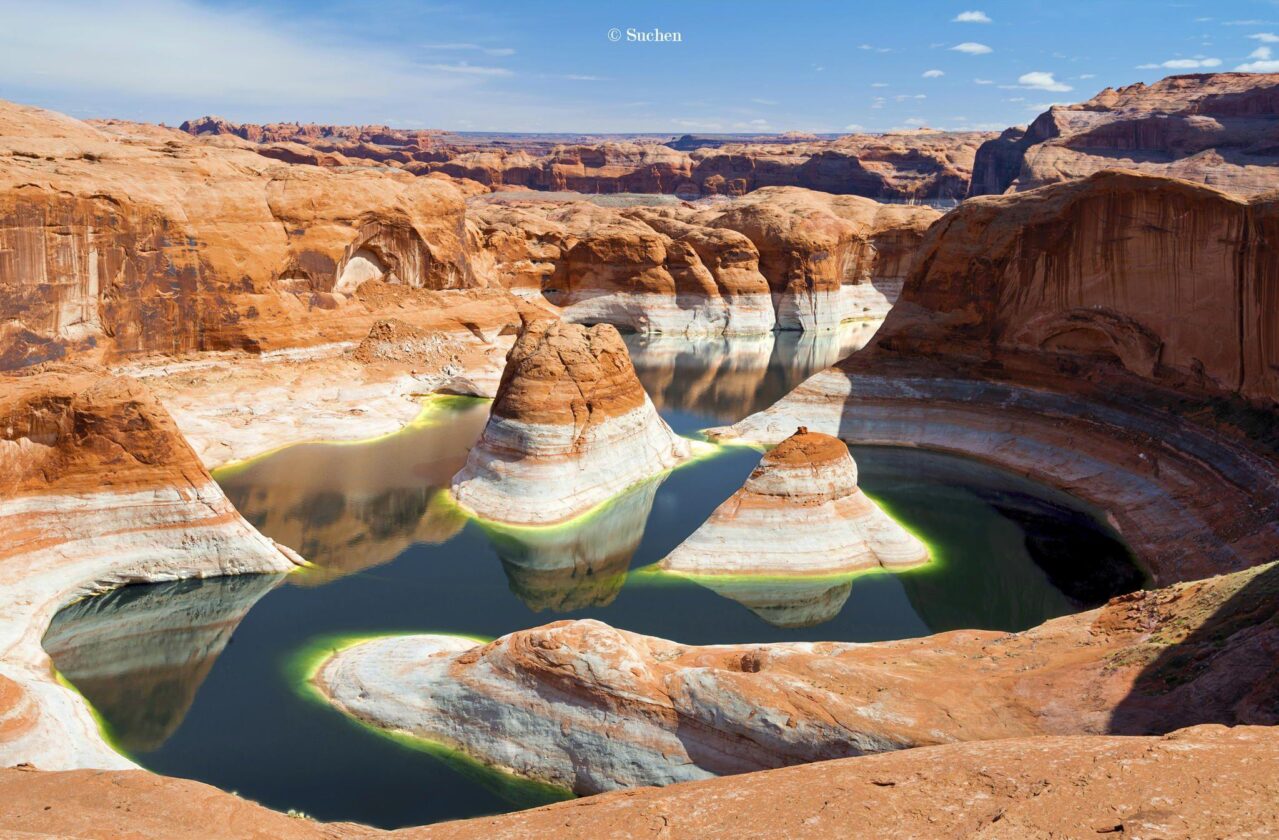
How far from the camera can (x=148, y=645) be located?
17031 millimetres

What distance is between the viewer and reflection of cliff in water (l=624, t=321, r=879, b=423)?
38219mm

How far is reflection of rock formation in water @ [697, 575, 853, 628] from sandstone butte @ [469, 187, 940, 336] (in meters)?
33.6

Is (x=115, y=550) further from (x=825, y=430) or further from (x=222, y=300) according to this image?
(x=825, y=430)

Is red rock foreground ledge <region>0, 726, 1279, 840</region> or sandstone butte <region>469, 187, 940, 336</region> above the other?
sandstone butte <region>469, 187, 940, 336</region>

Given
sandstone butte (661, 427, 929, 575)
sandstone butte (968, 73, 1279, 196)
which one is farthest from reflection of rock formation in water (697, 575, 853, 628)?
sandstone butte (968, 73, 1279, 196)

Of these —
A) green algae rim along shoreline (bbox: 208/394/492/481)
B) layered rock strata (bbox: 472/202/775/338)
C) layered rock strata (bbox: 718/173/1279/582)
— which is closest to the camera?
layered rock strata (bbox: 718/173/1279/582)

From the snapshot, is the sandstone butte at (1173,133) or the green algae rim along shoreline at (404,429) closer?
the green algae rim along shoreline at (404,429)

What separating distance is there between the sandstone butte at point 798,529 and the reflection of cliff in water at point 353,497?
6.66 metres

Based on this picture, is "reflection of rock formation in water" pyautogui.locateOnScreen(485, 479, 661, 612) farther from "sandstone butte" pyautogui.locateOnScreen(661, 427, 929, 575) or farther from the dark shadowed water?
"sandstone butte" pyautogui.locateOnScreen(661, 427, 929, 575)

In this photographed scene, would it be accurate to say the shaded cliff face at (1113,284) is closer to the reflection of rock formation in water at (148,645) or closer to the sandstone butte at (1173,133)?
the reflection of rock formation in water at (148,645)

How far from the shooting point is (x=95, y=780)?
922 centimetres

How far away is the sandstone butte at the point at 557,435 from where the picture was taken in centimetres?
2325

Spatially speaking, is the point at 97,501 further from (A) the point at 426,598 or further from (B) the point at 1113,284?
(B) the point at 1113,284

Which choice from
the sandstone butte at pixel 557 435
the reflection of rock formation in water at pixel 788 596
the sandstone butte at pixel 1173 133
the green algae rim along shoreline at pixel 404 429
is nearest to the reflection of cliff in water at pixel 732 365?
the green algae rim along shoreline at pixel 404 429
